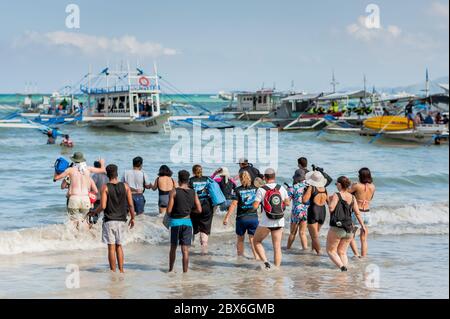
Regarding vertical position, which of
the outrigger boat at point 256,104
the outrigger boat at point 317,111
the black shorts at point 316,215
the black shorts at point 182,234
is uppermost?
the outrigger boat at point 256,104

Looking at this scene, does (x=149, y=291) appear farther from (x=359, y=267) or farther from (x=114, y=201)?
(x=359, y=267)

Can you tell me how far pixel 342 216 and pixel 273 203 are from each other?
3.18 ft

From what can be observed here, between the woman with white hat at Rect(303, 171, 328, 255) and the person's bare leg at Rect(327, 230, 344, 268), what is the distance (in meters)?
0.93

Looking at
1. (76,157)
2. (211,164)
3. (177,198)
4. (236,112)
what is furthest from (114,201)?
(236,112)

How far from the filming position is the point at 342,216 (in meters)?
9.56

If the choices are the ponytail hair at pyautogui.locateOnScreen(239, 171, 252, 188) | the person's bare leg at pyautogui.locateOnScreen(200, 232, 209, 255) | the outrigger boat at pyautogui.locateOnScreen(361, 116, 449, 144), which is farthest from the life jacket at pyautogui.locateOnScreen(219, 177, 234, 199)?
the outrigger boat at pyautogui.locateOnScreen(361, 116, 449, 144)

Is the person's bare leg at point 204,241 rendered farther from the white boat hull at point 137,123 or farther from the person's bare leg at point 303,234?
the white boat hull at point 137,123

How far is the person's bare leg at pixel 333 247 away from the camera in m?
9.69

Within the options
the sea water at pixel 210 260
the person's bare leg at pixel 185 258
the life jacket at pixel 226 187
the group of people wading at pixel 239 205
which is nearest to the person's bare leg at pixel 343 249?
the group of people wading at pixel 239 205

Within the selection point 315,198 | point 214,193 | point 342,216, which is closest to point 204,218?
point 214,193

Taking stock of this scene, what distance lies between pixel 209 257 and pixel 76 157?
270 centimetres

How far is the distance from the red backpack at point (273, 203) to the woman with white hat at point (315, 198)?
1.02 metres

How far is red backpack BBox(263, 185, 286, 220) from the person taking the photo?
953cm

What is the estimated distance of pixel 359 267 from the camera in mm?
10367
